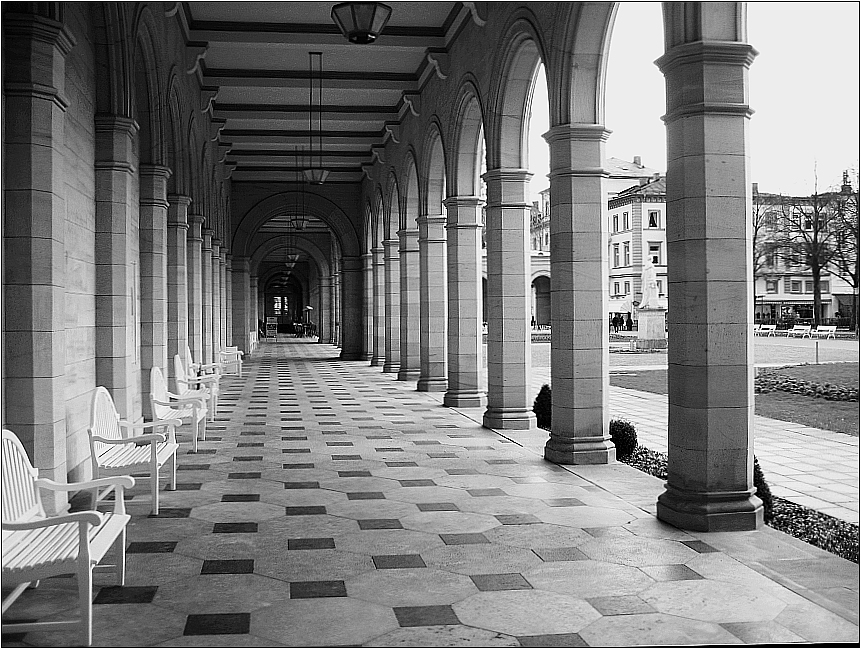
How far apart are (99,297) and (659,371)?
661 inches

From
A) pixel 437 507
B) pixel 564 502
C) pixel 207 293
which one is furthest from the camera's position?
pixel 207 293

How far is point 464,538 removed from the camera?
6043 mm

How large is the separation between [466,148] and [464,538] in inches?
361

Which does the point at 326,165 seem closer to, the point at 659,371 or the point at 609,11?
the point at 659,371

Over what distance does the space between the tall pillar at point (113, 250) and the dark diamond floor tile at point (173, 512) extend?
2.52m

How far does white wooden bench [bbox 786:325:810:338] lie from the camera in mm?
35925

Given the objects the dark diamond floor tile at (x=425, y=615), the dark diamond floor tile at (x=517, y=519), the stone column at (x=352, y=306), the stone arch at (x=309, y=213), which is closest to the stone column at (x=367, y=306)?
the stone column at (x=352, y=306)

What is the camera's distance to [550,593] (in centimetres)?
486

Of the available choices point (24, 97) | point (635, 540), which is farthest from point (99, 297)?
point (635, 540)

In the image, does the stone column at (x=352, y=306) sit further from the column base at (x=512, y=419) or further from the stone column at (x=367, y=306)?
the column base at (x=512, y=419)

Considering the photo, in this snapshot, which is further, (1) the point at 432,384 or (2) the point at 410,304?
(2) the point at 410,304

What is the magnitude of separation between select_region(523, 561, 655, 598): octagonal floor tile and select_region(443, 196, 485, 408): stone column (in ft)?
28.8

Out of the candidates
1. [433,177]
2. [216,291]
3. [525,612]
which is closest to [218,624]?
[525,612]

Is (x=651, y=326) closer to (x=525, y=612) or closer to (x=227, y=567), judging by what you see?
(x=227, y=567)
